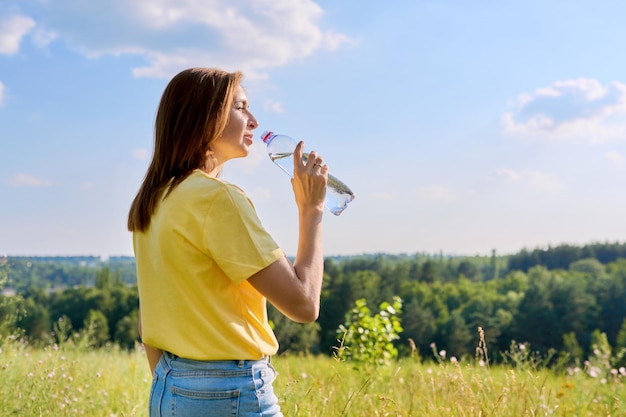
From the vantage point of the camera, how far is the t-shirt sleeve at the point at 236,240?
1.77 metres

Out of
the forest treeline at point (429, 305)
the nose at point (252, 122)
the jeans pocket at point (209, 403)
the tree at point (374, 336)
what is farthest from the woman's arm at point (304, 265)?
the forest treeline at point (429, 305)

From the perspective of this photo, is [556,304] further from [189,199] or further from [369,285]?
[189,199]

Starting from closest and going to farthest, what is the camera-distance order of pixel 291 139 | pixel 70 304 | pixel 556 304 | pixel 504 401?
pixel 291 139 < pixel 504 401 < pixel 70 304 < pixel 556 304

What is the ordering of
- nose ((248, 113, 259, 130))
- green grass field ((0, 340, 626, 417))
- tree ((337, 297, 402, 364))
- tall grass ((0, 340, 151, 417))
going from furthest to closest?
tree ((337, 297, 402, 364))
tall grass ((0, 340, 151, 417))
green grass field ((0, 340, 626, 417))
nose ((248, 113, 259, 130))

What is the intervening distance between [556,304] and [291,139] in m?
53.9

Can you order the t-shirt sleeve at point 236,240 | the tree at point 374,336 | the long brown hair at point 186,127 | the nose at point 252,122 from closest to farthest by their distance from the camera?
1. the t-shirt sleeve at point 236,240
2. the long brown hair at point 186,127
3. the nose at point 252,122
4. the tree at point 374,336

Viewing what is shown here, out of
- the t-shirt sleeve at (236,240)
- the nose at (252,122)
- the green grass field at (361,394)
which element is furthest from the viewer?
the green grass field at (361,394)

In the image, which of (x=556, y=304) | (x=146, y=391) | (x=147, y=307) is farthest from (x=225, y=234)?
(x=556, y=304)

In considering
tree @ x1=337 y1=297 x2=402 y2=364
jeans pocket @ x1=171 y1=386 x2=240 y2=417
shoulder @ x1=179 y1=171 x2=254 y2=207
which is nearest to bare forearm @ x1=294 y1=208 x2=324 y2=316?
shoulder @ x1=179 y1=171 x2=254 y2=207

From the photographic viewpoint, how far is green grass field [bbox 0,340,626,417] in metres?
3.78

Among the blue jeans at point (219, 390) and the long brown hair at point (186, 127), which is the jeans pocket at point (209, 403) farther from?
the long brown hair at point (186, 127)

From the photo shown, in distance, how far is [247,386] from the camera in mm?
1813

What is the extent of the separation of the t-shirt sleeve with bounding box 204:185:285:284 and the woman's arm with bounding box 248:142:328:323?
0.03 metres

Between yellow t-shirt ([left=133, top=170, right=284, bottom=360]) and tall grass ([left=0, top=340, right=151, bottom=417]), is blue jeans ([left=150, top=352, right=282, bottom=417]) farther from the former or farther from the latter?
tall grass ([left=0, top=340, right=151, bottom=417])
